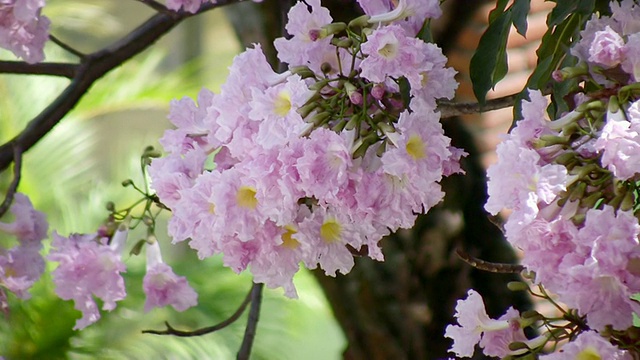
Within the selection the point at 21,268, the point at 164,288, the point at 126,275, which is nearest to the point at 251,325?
the point at 164,288

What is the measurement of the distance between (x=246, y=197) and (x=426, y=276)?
2.73ft

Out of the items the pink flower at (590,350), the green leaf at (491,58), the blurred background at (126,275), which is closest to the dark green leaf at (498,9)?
the green leaf at (491,58)

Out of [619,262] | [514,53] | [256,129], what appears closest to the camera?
[619,262]

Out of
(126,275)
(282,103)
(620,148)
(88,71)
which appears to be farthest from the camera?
(126,275)

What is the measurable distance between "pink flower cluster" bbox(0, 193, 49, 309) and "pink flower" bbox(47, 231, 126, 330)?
3 centimetres

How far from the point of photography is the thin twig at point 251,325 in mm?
918

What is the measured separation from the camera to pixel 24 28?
77 centimetres

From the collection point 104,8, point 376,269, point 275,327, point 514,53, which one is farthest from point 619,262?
point 104,8

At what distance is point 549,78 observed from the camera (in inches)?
24.6

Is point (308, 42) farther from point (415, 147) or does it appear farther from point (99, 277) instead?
point (99, 277)

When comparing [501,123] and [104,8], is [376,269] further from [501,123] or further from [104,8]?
[104,8]

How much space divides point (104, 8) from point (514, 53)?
1.81 m

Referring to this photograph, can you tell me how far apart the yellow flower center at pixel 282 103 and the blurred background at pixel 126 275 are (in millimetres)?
1564

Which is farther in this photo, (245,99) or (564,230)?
(245,99)
